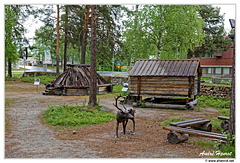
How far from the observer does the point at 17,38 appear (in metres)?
27.6

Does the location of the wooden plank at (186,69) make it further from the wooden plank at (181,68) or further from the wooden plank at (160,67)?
the wooden plank at (160,67)

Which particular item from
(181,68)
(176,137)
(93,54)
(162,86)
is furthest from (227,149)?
(181,68)

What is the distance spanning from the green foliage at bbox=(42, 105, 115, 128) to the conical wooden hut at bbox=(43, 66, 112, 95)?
27.9 ft

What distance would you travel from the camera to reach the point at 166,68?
51.1 ft

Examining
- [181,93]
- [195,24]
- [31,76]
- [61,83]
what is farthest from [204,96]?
[31,76]

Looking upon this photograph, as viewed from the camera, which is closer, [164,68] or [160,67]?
[164,68]

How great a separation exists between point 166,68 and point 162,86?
119cm

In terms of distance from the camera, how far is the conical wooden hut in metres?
21.2

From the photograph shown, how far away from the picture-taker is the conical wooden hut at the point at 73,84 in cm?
2119

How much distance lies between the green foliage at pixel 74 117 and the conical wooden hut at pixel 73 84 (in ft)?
27.9

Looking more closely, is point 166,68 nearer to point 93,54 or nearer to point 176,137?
point 93,54

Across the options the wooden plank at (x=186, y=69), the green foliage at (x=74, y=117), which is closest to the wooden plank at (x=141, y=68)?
the wooden plank at (x=186, y=69)

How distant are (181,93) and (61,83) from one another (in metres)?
11.0

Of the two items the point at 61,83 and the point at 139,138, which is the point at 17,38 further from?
the point at 139,138
